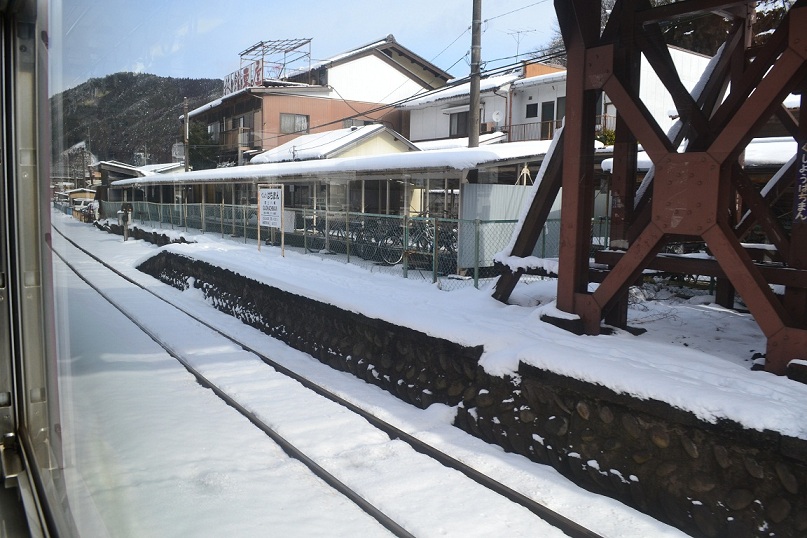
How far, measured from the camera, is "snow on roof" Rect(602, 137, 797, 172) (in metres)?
10.4

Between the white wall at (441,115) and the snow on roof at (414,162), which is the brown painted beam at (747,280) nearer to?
the snow on roof at (414,162)

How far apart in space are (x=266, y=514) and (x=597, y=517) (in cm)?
217

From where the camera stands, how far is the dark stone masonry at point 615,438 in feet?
10.8

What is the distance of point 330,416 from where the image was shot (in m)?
5.71

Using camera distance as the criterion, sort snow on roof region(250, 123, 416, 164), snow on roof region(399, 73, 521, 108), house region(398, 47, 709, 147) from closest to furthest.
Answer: snow on roof region(250, 123, 416, 164)
house region(398, 47, 709, 147)
snow on roof region(399, 73, 521, 108)

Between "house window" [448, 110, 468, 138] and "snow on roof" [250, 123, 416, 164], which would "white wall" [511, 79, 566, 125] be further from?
"snow on roof" [250, 123, 416, 164]

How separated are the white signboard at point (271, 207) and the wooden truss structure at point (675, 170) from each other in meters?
7.78

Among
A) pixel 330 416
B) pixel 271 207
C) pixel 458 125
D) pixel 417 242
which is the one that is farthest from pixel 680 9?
pixel 458 125

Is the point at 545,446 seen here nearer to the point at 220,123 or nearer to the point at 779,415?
the point at 779,415

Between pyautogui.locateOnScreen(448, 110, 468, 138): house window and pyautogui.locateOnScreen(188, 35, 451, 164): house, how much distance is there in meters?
2.11

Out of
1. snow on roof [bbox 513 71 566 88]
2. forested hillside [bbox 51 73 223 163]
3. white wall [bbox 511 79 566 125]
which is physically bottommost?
forested hillside [bbox 51 73 223 163]

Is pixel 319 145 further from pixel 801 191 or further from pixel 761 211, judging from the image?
pixel 801 191

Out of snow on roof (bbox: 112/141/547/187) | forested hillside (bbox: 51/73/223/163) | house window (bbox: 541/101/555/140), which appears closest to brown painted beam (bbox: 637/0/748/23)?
forested hillside (bbox: 51/73/223/163)

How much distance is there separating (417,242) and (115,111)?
8184 mm
